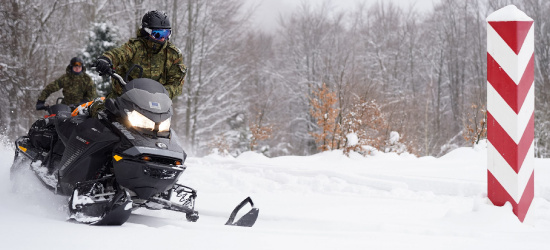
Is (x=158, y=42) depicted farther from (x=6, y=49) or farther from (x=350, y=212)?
(x=6, y=49)

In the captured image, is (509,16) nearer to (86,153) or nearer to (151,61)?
(151,61)

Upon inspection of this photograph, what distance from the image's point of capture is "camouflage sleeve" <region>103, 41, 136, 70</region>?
437cm

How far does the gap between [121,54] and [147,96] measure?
886mm

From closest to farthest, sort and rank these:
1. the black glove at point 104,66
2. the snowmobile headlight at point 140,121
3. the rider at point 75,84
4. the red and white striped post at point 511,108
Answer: the red and white striped post at point 511,108 → the snowmobile headlight at point 140,121 → the black glove at point 104,66 → the rider at point 75,84

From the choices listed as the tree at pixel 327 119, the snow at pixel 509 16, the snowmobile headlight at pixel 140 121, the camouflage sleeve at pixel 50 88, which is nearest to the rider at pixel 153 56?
the snowmobile headlight at pixel 140 121

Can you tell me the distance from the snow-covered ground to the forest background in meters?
6.48

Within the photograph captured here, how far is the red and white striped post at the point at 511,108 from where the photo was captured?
330 cm

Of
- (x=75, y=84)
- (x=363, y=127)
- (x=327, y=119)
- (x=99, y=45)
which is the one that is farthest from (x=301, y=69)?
(x=75, y=84)

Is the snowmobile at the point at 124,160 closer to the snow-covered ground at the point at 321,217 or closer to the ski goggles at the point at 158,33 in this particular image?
the snow-covered ground at the point at 321,217

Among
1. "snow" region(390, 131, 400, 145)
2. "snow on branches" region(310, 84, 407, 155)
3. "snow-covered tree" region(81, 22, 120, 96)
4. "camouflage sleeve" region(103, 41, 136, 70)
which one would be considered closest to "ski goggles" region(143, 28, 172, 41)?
"camouflage sleeve" region(103, 41, 136, 70)

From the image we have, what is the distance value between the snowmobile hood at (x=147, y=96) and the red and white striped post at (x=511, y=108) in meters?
2.37

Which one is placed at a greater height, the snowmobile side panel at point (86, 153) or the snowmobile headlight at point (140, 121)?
the snowmobile headlight at point (140, 121)

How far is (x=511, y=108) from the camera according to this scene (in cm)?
331

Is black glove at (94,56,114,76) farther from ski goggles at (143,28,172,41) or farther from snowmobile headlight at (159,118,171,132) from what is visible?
snowmobile headlight at (159,118,171,132)
